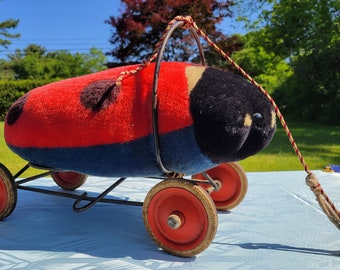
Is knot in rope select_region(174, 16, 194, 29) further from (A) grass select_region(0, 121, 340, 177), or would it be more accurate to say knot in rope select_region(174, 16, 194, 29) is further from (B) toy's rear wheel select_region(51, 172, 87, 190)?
(A) grass select_region(0, 121, 340, 177)

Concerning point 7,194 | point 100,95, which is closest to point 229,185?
point 100,95

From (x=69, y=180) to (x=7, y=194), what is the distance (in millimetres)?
1010

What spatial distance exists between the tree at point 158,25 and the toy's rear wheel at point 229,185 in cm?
1011

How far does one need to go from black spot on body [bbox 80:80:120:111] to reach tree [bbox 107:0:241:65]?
10.6m

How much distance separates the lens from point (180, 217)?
2326mm

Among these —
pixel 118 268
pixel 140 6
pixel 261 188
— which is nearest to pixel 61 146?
pixel 118 268

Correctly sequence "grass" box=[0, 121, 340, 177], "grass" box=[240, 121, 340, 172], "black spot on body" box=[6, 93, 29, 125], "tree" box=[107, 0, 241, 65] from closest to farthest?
"black spot on body" box=[6, 93, 29, 125]
"grass" box=[0, 121, 340, 177]
"grass" box=[240, 121, 340, 172]
"tree" box=[107, 0, 241, 65]

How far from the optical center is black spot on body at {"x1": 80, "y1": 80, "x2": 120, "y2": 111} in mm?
2383

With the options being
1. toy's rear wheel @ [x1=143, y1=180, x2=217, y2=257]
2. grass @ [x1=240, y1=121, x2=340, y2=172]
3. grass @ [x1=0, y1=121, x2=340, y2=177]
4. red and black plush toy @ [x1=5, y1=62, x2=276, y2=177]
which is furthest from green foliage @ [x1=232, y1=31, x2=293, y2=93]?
toy's rear wheel @ [x1=143, y1=180, x2=217, y2=257]

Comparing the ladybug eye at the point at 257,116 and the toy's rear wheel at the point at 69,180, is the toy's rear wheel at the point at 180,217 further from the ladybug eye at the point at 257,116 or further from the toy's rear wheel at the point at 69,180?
the toy's rear wheel at the point at 69,180

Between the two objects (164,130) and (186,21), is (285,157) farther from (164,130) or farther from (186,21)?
(164,130)

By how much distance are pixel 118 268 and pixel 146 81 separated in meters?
1.07

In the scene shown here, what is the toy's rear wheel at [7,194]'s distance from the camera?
9.38ft

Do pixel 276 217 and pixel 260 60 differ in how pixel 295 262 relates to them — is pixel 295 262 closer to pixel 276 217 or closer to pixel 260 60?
A: pixel 276 217
